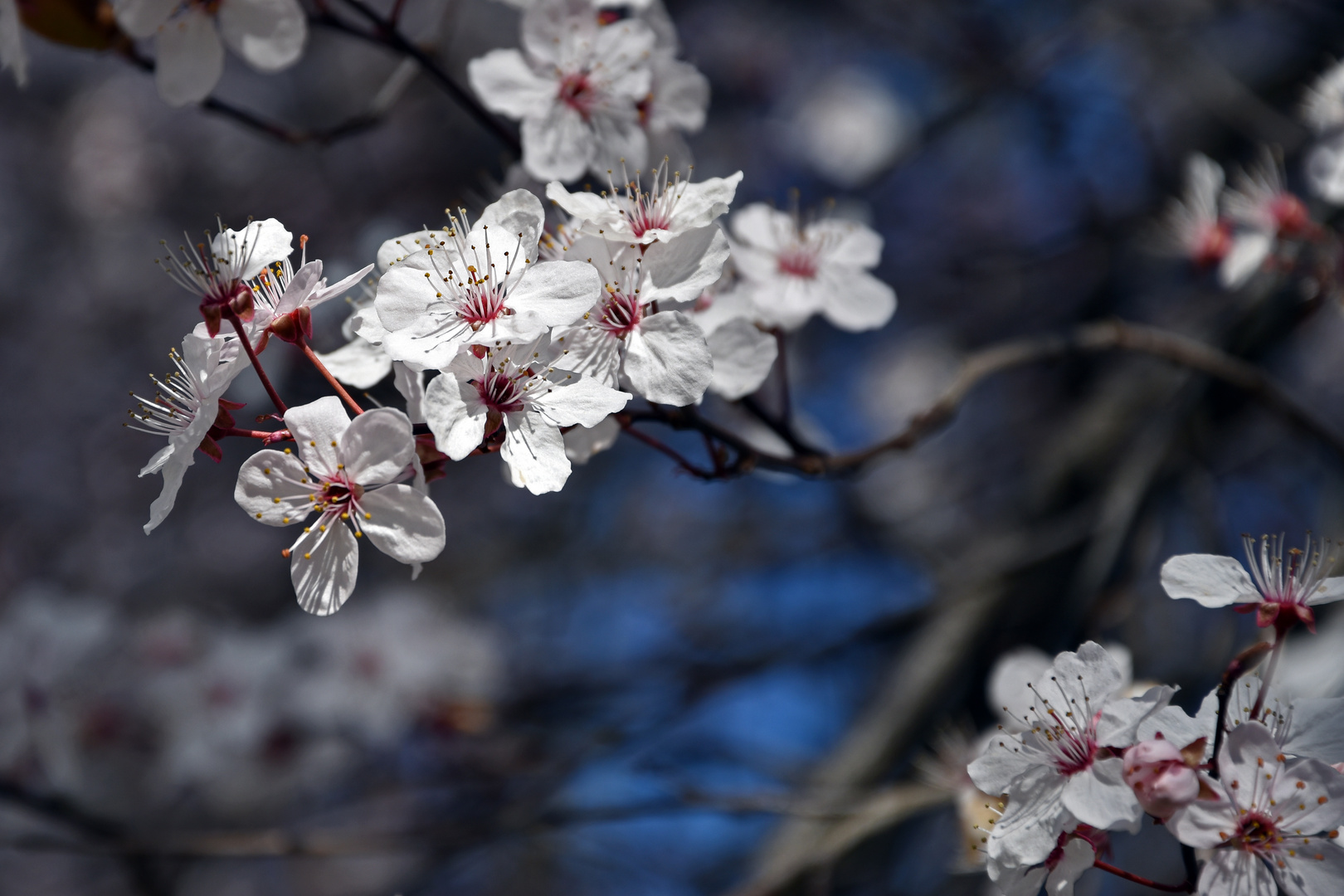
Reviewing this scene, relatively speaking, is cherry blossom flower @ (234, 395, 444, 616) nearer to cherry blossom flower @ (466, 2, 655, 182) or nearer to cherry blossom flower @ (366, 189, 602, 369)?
cherry blossom flower @ (366, 189, 602, 369)

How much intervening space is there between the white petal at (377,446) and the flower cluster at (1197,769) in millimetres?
790

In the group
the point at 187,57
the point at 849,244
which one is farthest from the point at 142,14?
the point at 849,244

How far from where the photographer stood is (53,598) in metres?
2.88

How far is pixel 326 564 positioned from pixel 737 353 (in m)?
0.60

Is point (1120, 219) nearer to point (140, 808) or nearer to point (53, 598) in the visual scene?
point (53, 598)

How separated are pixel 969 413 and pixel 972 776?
12.3 feet

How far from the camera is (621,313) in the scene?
1.20 m

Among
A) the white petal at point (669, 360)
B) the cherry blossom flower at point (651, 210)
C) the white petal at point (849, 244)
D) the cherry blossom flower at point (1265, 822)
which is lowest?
the cherry blossom flower at point (1265, 822)

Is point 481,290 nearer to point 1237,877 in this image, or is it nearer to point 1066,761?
point 1066,761

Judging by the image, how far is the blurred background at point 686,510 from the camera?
2.40 metres

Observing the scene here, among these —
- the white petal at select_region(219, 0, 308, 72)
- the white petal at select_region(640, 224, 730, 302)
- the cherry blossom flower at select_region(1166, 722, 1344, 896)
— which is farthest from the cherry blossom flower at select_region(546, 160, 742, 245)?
the cherry blossom flower at select_region(1166, 722, 1344, 896)

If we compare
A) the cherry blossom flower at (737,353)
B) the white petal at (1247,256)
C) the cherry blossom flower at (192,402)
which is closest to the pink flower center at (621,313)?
the cherry blossom flower at (737,353)

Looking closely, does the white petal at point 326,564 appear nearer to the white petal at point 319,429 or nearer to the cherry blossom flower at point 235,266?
the white petal at point 319,429

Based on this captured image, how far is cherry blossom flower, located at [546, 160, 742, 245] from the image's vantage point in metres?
1.17
